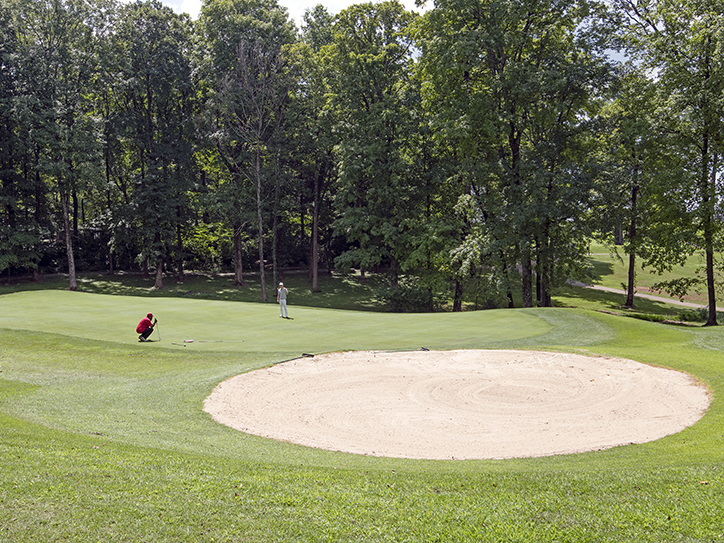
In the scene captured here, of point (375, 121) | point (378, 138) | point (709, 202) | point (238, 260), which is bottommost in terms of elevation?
point (238, 260)

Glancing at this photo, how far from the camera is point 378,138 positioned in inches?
1545

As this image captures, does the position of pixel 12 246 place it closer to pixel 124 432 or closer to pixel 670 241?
pixel 124 432

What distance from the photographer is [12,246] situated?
41312 mm

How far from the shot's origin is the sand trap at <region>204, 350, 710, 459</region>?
9734 mm

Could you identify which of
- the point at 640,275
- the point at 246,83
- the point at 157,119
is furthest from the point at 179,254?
the point at 640,275

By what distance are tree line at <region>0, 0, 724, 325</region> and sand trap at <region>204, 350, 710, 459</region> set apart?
15411 mm

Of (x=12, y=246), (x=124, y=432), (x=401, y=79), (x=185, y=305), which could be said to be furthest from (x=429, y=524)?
(x=12, y=246)

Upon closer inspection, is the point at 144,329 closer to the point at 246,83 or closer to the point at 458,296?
the point at 458,296

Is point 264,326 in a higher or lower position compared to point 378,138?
lower

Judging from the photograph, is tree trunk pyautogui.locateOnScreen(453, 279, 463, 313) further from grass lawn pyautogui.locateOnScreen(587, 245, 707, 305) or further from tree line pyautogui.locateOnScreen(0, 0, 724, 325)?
grass lawn pyautogui.locateOnScreen(587, 245, 707, 305)

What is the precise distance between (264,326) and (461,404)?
40.1 ft

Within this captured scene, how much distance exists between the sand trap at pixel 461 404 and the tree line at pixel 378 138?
15411 millimetres

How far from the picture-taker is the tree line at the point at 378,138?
28031 mm

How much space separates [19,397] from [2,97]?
135 feet
